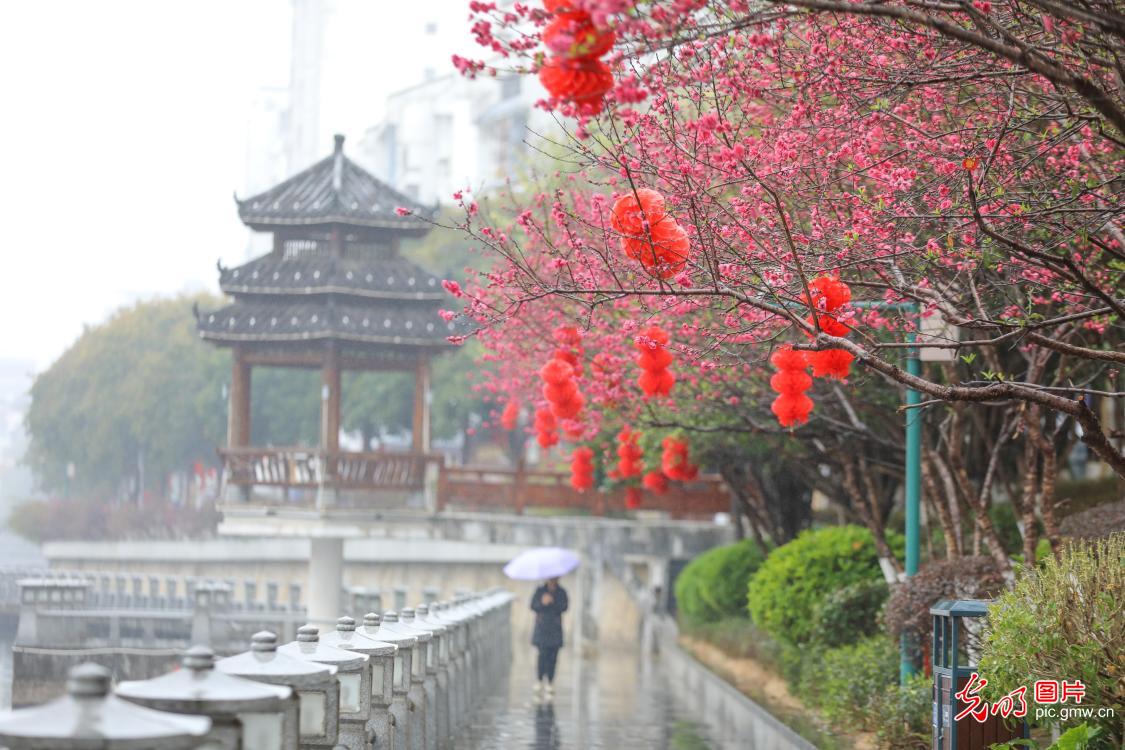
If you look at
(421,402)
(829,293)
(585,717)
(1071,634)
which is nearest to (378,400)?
(421,402)

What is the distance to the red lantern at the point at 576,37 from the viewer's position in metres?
7.17

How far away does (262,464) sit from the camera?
31.3 m

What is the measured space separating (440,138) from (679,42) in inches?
2887

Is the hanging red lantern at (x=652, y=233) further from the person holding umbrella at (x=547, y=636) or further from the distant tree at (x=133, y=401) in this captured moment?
the distant tree at (x=133, y=401)

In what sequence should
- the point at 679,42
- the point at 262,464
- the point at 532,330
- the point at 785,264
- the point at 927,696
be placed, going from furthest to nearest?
the point at 262,464 < the point at 532,330 < the point at 927,696 < the point at 785,264 < the point at 679,42

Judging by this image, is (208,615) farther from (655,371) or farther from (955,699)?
(955,699)

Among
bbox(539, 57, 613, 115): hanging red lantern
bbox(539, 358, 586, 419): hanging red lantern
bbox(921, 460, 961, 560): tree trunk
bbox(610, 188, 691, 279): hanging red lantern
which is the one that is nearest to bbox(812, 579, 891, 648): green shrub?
bbox(921, 460, 961, 560): tree trunk

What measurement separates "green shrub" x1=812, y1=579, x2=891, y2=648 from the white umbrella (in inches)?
317

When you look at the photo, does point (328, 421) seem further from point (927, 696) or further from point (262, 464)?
point (927, 696)

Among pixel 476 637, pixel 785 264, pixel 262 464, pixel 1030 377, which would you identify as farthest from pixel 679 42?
pixel 262 464

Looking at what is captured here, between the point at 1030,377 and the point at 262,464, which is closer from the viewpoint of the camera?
the point at 1030,377

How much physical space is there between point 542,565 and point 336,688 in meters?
18.5

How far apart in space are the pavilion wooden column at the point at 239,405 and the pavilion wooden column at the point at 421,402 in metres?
3.17

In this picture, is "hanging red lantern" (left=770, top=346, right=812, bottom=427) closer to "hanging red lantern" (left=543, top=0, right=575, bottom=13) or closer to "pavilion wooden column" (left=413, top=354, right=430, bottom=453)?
"hanging red lantern" (left=543, top=0, right=575, bottom=13)
